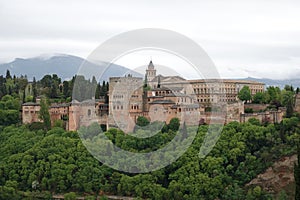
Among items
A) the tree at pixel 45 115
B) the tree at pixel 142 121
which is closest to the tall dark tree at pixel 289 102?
the tree at pixel 142 121

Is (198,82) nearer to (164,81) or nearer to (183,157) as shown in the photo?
(164,81)

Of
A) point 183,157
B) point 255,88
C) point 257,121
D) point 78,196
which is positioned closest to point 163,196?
point 183,157

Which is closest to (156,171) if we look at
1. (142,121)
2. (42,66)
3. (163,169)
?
(163,169)

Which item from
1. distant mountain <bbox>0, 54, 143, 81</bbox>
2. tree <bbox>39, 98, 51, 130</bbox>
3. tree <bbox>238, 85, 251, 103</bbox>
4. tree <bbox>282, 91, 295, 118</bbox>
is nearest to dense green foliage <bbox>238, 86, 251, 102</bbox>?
tree <bbox>238, 85, 251, 103</bbox>

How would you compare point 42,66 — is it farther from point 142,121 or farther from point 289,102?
point 289,102

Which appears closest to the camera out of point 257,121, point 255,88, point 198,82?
point 257,121

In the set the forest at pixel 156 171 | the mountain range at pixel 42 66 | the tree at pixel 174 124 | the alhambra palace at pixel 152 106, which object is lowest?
the forest at pixel 156 171

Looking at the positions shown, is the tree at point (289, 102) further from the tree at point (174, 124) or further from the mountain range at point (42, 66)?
the mountain range at point (42, 66)
